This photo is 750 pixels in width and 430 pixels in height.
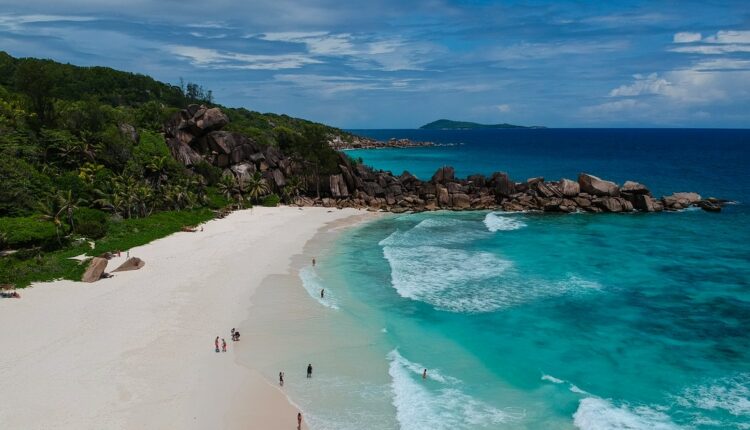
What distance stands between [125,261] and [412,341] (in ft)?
89.0

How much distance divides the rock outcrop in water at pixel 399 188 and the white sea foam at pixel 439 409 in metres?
53.6

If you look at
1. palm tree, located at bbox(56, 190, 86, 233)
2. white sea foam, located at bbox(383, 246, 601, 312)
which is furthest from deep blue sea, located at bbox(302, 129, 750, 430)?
palm tree, located at bbox(56, 190, 86, 233)

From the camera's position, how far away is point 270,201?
78875 mm

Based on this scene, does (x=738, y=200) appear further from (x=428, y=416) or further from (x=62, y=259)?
(x=62, y=259)

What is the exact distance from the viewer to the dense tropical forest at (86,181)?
45.6m

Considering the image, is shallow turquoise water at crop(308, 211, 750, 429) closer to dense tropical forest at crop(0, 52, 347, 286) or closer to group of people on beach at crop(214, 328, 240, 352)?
group of people on beach at crop(214, 328, 240, 352)

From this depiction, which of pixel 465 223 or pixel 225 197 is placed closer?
pixel 465 223

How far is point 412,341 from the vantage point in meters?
32.0

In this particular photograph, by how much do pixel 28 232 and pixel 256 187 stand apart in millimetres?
35719

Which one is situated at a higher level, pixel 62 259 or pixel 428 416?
pixel 62 259

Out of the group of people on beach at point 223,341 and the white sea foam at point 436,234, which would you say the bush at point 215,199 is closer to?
the white sea foam at point 436,234

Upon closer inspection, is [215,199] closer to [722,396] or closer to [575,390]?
[575,390]

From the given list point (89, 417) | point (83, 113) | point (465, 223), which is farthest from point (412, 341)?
point (83, 113)

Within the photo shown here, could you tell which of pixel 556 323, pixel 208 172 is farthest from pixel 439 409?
pixel 208 172
